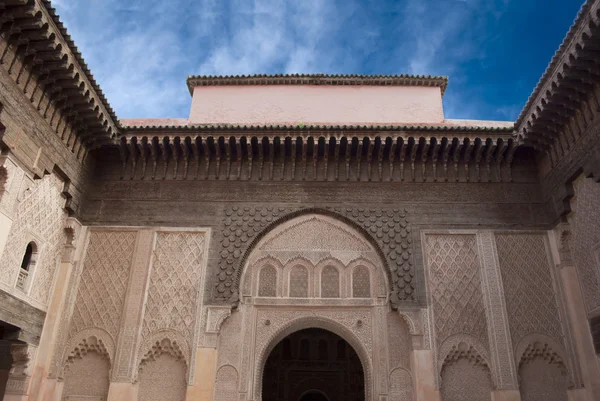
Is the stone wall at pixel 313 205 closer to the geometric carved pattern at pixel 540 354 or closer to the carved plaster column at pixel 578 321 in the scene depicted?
the carved plaster column at pixel 578 321

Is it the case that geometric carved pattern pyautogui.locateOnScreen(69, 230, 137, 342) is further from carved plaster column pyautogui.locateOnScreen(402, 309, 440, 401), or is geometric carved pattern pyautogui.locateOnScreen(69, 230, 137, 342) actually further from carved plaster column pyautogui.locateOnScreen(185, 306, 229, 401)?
carved plaster column pyautogui.locateOnScreen(402, 309, 440, 401)

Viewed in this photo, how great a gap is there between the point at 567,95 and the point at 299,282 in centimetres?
392

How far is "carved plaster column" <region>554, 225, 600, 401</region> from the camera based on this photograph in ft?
18.4

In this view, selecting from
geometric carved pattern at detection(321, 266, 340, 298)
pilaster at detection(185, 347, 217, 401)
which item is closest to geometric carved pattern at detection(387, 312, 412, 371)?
geometric carved pattern at detection(321, 266, 340, 298)

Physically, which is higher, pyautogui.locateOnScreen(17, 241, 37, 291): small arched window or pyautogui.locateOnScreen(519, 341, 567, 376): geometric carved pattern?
pyautogui.locateOnScreen(17, 241, 37, 291): small arched window

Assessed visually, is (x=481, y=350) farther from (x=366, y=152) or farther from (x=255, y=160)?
(x=255, y=160)

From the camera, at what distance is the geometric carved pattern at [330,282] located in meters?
6.46

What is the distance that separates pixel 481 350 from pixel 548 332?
0.86 meters

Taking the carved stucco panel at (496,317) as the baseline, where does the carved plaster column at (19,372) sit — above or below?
below

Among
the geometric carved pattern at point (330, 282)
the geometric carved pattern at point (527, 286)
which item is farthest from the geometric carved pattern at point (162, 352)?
the geometric carved pattern at point (527, 286)

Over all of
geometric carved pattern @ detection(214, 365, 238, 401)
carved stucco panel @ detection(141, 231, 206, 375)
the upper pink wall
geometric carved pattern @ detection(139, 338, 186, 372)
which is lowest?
geometric carved pattern @ detection(214, 365, 238, 401)

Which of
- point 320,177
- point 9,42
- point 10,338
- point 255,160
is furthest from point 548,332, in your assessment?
point 9,42

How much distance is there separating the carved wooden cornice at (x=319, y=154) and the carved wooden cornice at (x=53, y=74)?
1.86 feet

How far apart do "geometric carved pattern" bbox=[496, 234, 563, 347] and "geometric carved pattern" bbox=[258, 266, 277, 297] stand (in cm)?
295
